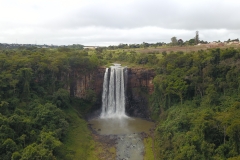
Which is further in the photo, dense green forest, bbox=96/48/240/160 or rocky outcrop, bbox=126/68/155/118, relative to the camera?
rocky outcrop, bbox=126/68/155/118

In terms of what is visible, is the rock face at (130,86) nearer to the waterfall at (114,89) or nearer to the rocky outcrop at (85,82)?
the rocky outcrop at (85,82)

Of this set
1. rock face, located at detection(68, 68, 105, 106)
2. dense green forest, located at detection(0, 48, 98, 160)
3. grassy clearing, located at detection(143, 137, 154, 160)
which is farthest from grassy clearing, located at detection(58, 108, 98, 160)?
rock face, located at detection(68, 68, 105, 106)

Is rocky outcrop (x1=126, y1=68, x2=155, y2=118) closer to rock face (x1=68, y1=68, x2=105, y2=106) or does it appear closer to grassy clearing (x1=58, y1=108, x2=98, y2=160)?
rock face (x1=68, y1=68, x2=105, y2=106)

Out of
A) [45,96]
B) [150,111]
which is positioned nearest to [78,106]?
[45,96]

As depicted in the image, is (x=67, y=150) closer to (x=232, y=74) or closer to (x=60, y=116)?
(x=60, y=116)

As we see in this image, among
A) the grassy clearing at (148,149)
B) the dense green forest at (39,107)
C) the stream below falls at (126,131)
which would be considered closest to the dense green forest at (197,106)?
the grassy clearing at (148,149)

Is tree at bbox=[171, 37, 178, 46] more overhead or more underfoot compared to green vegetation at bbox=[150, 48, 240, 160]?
more overhead

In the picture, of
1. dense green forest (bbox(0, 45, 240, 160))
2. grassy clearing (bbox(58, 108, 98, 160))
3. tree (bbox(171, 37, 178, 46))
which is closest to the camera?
dense green forest (bbox(0, 45, 240, 160))
